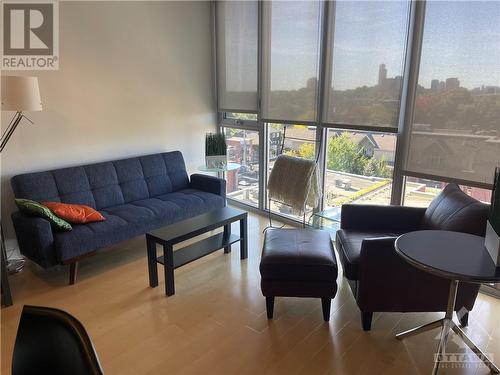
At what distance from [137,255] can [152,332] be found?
4.09 feet

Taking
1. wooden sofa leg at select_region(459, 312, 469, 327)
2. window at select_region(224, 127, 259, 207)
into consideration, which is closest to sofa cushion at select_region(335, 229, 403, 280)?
wooden sofa leg at select_region(459, 312, 469, 327)

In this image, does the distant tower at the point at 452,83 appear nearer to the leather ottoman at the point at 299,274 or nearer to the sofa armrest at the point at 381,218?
the sofa armrest at the point at 381,218

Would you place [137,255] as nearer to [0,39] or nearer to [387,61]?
[0,39]

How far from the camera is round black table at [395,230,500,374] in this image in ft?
5.83

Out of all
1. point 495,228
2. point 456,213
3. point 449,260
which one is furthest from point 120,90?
point 495,228

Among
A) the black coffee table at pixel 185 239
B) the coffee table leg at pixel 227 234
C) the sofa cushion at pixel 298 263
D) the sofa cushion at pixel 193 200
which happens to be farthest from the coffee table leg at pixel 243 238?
the sofa cushion at pixel 298 263

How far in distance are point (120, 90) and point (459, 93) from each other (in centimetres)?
315

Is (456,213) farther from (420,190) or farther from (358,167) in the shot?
(358,167)

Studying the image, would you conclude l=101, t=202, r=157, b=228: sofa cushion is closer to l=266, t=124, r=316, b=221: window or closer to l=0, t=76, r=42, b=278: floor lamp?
l=0, t=76, r=42, b=278: floor lamp

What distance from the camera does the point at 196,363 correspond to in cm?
219

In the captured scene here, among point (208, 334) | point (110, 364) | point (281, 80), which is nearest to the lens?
point (110, 364)

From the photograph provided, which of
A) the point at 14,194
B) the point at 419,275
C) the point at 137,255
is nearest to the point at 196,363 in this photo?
the point at 419,275

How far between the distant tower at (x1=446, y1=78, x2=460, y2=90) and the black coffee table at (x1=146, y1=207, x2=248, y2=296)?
6.38 ft

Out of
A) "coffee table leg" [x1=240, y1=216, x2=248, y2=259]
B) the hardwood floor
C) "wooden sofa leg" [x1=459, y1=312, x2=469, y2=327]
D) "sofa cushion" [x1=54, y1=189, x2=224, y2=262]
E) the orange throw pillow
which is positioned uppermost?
the orange throw pillow
